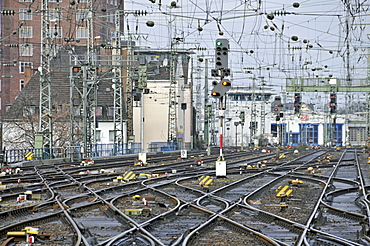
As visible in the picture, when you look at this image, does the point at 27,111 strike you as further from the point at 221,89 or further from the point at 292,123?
the point at 292,123

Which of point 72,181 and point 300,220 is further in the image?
point 72,181

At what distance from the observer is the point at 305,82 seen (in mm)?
58938

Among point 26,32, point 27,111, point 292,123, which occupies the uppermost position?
point 26,32

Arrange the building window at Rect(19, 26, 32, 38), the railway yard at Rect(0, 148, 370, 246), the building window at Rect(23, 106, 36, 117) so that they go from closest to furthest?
the railway yard at Rect(0, 148, 370, 246) < the building window at Rect(23, 106, 36, 117) < the building window at Rect(19, 26, 32, 38)

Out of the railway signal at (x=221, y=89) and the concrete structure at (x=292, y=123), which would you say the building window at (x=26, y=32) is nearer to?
the concrete structure at (x=292, y=123)

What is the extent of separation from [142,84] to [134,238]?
31971 millimetres

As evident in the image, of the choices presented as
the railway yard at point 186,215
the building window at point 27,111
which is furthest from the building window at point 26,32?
the railway yard at point 186,215

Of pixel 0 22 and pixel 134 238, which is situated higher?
pixel 0 22

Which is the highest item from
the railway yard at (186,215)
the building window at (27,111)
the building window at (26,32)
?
the building window at (26,32)

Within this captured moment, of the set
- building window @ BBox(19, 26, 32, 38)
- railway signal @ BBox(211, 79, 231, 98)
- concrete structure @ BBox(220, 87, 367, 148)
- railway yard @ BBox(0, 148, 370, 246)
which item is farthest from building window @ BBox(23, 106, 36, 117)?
concrete structure @ BBox(220, 87, 367, 148)

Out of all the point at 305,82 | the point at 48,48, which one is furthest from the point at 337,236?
the point at 305,82

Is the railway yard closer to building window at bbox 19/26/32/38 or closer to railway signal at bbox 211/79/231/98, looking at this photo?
railway signal at bbox 211/79/231/98

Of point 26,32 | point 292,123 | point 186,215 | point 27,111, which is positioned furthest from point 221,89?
point 292,123

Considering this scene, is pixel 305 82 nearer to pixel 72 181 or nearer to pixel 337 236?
pixel 72 181
